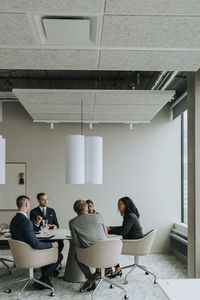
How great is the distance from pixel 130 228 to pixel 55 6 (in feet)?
14.0

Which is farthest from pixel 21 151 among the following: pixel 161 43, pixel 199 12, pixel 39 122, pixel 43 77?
pixel 199 12

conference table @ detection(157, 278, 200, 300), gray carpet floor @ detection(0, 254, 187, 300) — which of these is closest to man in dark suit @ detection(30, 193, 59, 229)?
gray carpet floor @ detection(0, 254, 187, 300)

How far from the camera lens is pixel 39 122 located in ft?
30.6

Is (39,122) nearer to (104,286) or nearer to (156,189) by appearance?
A: (156,189)

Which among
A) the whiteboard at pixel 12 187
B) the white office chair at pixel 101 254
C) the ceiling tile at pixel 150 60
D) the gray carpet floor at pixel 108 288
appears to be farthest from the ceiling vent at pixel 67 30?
the whiteboard at pixel 12 187

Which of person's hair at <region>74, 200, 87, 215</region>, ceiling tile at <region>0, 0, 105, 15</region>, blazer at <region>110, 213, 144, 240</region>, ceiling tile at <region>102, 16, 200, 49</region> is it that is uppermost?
ceiling tile at <region>0, 0, 105, 15</region>

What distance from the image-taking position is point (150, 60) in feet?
13.6

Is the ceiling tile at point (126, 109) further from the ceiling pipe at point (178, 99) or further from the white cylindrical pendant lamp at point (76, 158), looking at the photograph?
the white cylindrical pendant lamp at point (76, 158)

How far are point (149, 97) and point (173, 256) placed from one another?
4225 millimetres

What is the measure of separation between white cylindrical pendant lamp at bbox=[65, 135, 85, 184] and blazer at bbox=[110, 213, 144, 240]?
100 centimetres

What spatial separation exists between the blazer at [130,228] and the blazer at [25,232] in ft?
4.68

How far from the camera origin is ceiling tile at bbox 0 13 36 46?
3119 mm

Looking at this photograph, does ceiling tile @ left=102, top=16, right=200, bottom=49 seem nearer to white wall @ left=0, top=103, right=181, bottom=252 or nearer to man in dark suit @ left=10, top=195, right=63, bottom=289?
man in dark suit @ left=10, top=195, right=63, bottom=289

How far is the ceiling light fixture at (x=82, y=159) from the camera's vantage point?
20.4ft
